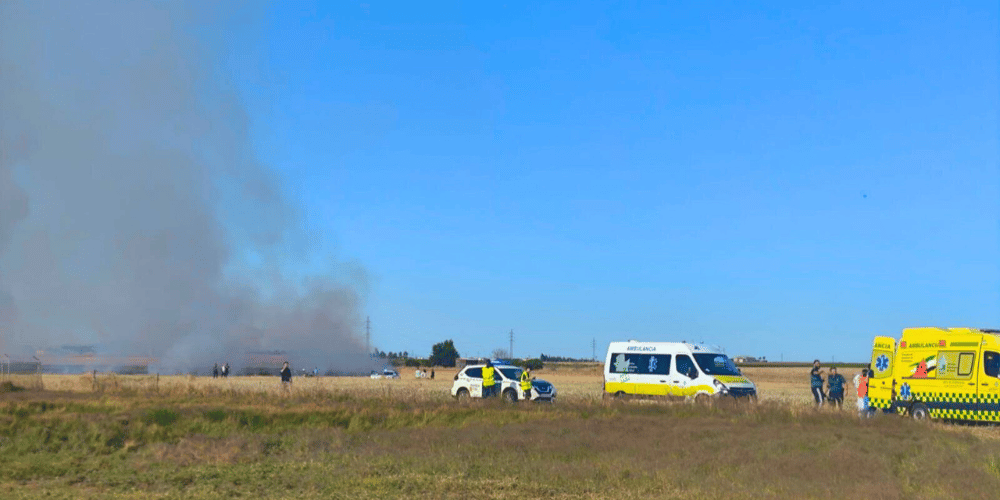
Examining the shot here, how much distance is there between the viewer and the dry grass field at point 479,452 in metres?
15.6

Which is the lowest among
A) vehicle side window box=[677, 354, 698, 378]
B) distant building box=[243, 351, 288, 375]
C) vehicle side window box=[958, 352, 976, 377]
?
distant building box=[243, 351, 288, 375]

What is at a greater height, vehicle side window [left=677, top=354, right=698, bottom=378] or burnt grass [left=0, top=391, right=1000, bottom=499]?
vehicle side window [left=677, top=354, right=698, bottom=378]

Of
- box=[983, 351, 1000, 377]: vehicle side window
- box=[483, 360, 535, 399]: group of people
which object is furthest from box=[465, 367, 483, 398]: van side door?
box=[983, 351, 1000, 377]: vehicle side window

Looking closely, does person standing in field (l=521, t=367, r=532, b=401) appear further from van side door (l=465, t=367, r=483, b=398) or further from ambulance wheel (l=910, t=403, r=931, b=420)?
→ ambulance wheel (l=910, t=403, r=931, b=420)

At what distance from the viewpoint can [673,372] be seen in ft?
109

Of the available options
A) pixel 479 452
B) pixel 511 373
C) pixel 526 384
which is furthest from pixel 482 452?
pixel 511 373

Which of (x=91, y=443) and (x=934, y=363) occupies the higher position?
(x=934, y=363)

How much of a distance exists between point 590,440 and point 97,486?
33.3 feet

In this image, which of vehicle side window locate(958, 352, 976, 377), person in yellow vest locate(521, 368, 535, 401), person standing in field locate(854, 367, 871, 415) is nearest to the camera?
vehicle side window locate(958, 352, 976, 377)

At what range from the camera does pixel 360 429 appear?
25.0 m

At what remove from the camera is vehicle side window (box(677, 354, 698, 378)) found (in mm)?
32781

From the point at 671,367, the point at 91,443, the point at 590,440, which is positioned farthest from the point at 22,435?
the point at 671,367

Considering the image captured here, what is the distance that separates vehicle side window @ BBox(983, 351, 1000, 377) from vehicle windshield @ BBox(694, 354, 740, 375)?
8.67m

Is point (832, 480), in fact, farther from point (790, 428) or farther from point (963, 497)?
point (790, 428)
